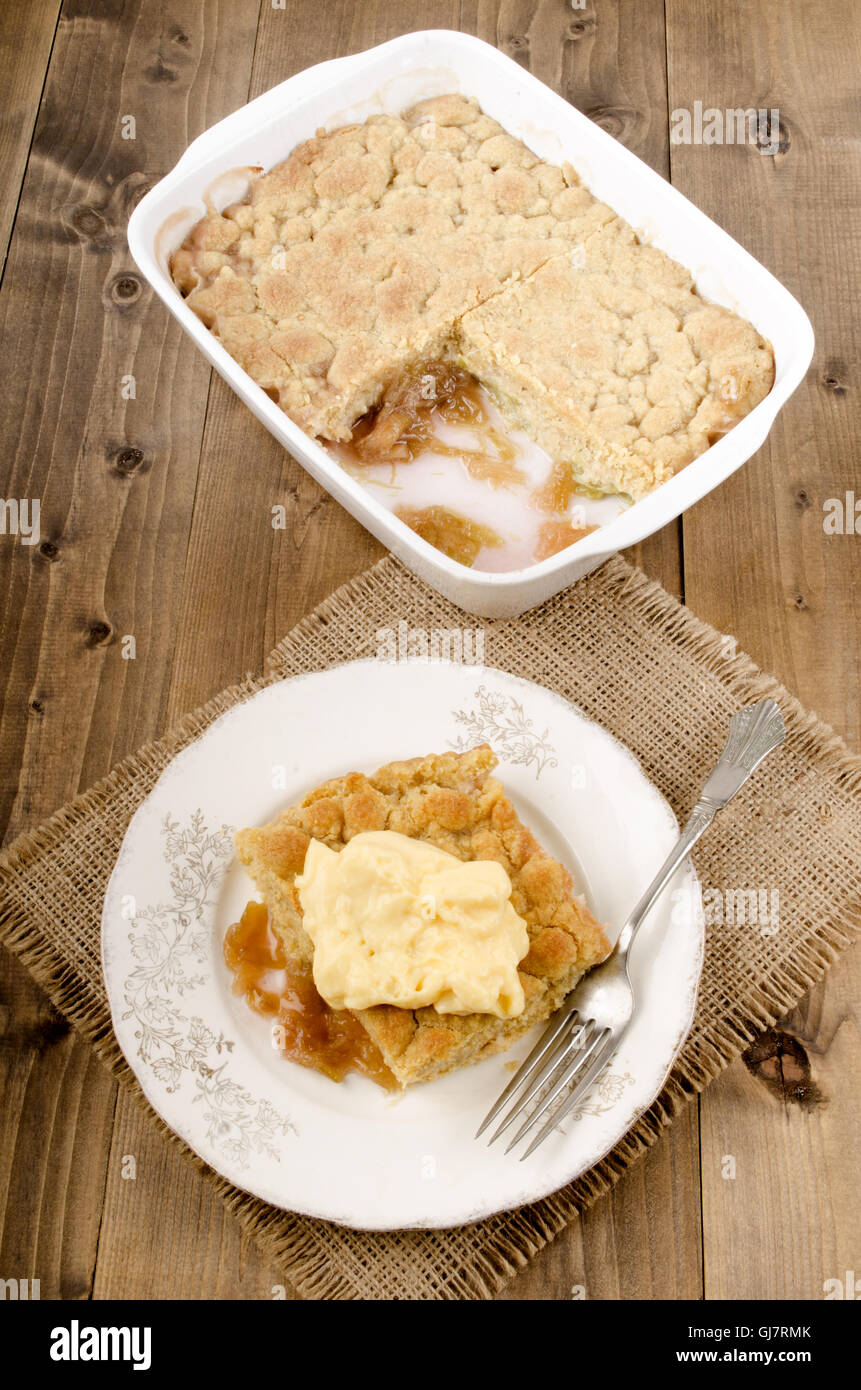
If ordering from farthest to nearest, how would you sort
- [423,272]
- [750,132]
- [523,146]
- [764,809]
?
[750,132], [523,146], [423,272], [764,809]

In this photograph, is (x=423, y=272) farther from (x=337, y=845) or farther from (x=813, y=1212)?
(x=813, y=1212)

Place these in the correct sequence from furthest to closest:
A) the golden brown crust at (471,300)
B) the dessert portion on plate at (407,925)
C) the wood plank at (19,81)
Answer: the wood plank at (19,81)
the golden brown crust at (471,300)
the dessert portion on plate at (407,925)

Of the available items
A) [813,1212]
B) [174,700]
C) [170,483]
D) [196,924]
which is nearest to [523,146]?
[170,483]

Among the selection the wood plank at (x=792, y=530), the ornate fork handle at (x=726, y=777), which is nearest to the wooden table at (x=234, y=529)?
the wood plank at (x=792, y=530)

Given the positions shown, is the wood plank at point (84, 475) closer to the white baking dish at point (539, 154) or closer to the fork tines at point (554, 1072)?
the white baking dish at point (539, 154)

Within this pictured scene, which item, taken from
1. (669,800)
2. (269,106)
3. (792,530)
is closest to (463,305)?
(269,106)

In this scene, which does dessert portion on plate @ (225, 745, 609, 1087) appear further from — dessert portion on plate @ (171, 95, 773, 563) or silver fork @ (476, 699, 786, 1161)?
dessert portion on plate @ (171, 95, 773, 563)

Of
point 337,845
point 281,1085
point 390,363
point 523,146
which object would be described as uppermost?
point 523,146
